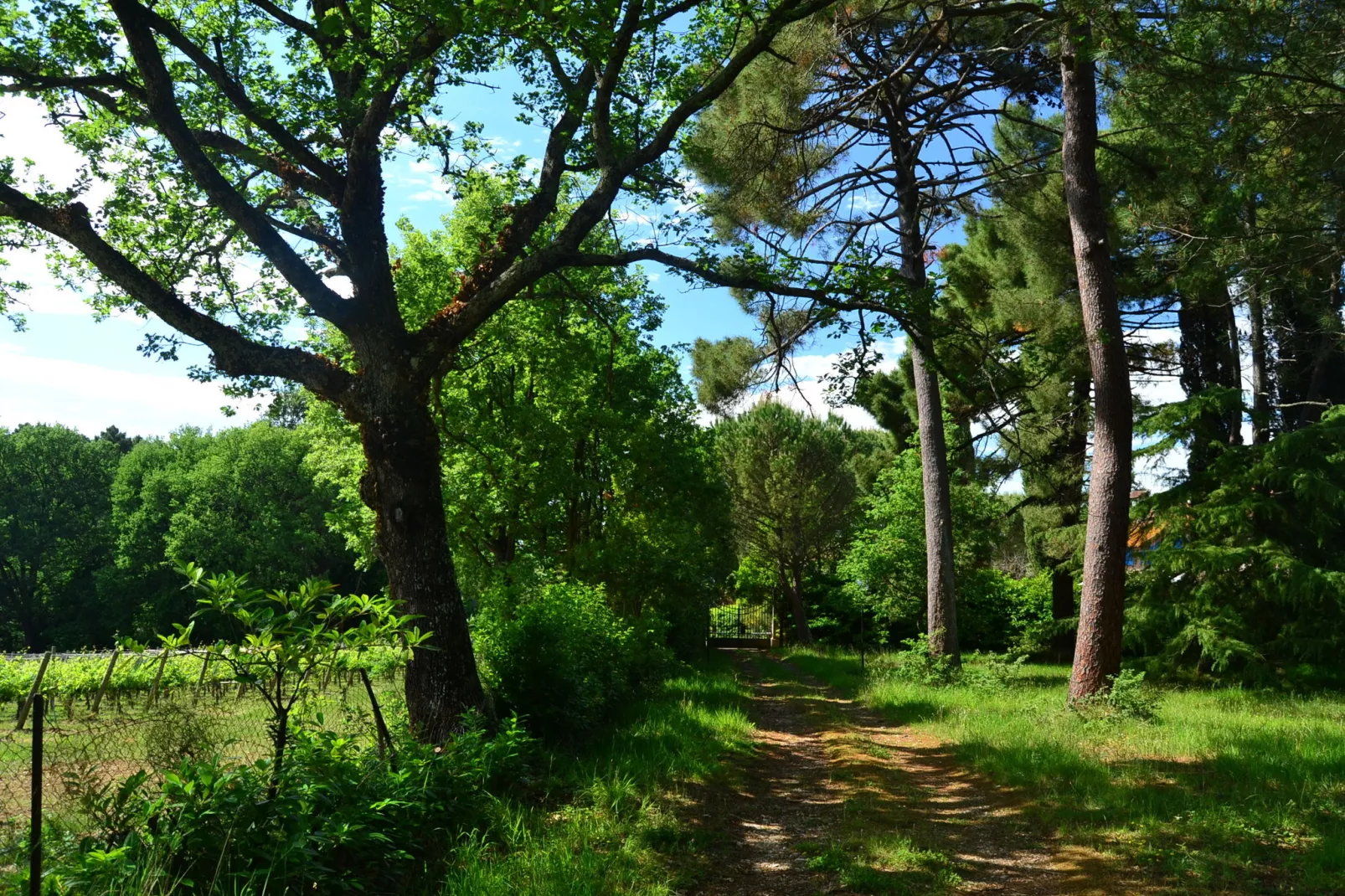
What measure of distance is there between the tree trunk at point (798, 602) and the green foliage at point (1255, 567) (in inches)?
626

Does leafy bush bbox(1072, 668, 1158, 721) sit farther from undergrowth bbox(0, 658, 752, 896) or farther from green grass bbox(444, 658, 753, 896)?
undergrowth bbox(0, 658, 752, 896)

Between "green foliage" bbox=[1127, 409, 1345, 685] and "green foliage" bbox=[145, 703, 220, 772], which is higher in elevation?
"green foliage" bbox=[1127, 409, 1345, 685]

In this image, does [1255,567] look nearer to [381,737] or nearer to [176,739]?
[381,737]

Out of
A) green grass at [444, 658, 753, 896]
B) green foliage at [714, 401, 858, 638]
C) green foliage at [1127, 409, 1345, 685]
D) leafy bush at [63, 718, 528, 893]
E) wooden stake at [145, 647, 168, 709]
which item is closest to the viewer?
leafy bush at [63, 718, 528, 893]

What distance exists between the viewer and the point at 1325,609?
12500mm

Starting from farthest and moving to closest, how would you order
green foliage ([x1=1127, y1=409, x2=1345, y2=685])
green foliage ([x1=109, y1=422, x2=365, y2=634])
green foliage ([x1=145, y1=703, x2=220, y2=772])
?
1. green foliage ([x1=109, y1=422, x2=365, y2=634])
2. green foliage ([x1=1127, y1=409, x2=1345, y2=685])
3. green foliage ([x1=145, y1=703, x2=220, y2=772])

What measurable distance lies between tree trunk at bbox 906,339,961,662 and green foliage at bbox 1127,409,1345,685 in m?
2.96

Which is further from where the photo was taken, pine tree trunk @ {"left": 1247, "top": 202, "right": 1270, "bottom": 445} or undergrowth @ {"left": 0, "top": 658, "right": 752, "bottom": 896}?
pine tree trunk @ {"left": 1247, "top": 202, "right": 1270, "bottom": 445}

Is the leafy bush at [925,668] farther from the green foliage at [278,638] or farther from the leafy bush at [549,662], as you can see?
the green foliage at [278,638]

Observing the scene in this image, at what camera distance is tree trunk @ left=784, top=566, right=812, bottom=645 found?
97.2 feet

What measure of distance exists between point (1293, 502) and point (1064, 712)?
6782 millimetres

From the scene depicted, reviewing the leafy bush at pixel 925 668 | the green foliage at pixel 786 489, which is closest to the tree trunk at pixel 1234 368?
the leafy bush at pixel 925 668

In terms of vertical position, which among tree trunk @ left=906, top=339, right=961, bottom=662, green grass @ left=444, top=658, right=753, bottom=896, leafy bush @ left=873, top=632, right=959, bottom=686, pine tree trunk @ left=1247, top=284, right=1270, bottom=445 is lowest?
green grass @ left=444, top=658, right=753, bottom=896

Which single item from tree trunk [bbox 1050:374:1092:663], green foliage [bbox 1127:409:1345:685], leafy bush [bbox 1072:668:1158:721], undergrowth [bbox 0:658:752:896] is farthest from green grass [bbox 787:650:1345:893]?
tree trunk [bbox 1050:374:1092:663]
